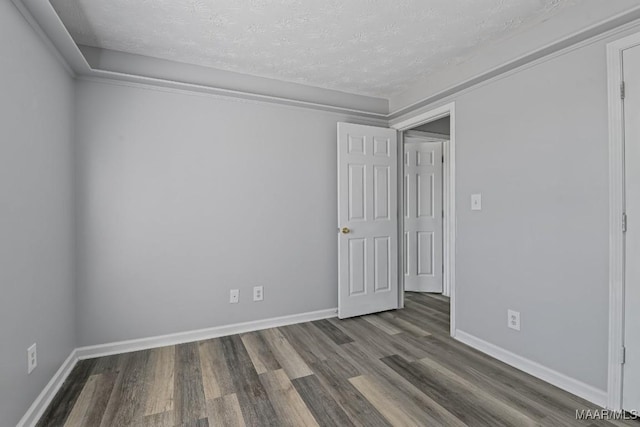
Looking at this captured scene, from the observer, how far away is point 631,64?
1.69 metres

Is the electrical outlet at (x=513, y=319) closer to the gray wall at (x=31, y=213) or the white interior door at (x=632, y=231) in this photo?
the white interior door at (x=632, y=231)

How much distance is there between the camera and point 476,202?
2578 millimetres

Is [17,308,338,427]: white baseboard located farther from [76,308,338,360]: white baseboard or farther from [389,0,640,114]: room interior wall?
[389,0,640,114]: room interior wall

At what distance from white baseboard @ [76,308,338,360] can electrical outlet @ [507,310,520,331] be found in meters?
1.65

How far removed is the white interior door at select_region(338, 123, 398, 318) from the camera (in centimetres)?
323

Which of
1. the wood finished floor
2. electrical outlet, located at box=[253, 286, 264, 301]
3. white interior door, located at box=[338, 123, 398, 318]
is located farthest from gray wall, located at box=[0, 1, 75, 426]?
white interior door, located at box=[338, 123, 398, 318]

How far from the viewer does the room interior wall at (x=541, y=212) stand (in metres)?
1.85

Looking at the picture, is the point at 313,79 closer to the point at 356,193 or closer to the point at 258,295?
the point at 356,193

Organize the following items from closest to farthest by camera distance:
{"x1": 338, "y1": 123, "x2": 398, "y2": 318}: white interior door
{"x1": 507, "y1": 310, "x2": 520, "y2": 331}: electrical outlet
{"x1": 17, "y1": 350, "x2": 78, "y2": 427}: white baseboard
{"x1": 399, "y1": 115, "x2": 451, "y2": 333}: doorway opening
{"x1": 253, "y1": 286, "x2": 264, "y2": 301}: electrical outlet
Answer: {"x1": 17, "y1": 350, "x2": 78, "y2": 427}: white baseboard → {"x1": 507, "y1": 310, "x2": 520, "y2": 331}: electrical outlet → {"x1": 253, "y1": 286, "x2": 264, "y2": 301}: electrical outlet → {"x1": 338, "y1": 123, "x2": 398, "y2": 318}: white interior door → {"x1": 399, "y1": 115, "x2": 451, "y2": 333}: doorway opening

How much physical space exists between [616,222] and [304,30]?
2.32 m

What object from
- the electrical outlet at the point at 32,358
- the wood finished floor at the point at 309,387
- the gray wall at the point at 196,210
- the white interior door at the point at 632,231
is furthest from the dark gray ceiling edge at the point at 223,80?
the wood finished floor at the point at 309,387

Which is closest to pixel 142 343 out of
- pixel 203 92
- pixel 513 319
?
pixel 203 92

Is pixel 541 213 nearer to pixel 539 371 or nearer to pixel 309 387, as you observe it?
pixel 539 371

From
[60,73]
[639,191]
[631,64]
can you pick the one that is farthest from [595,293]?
[60,73]
